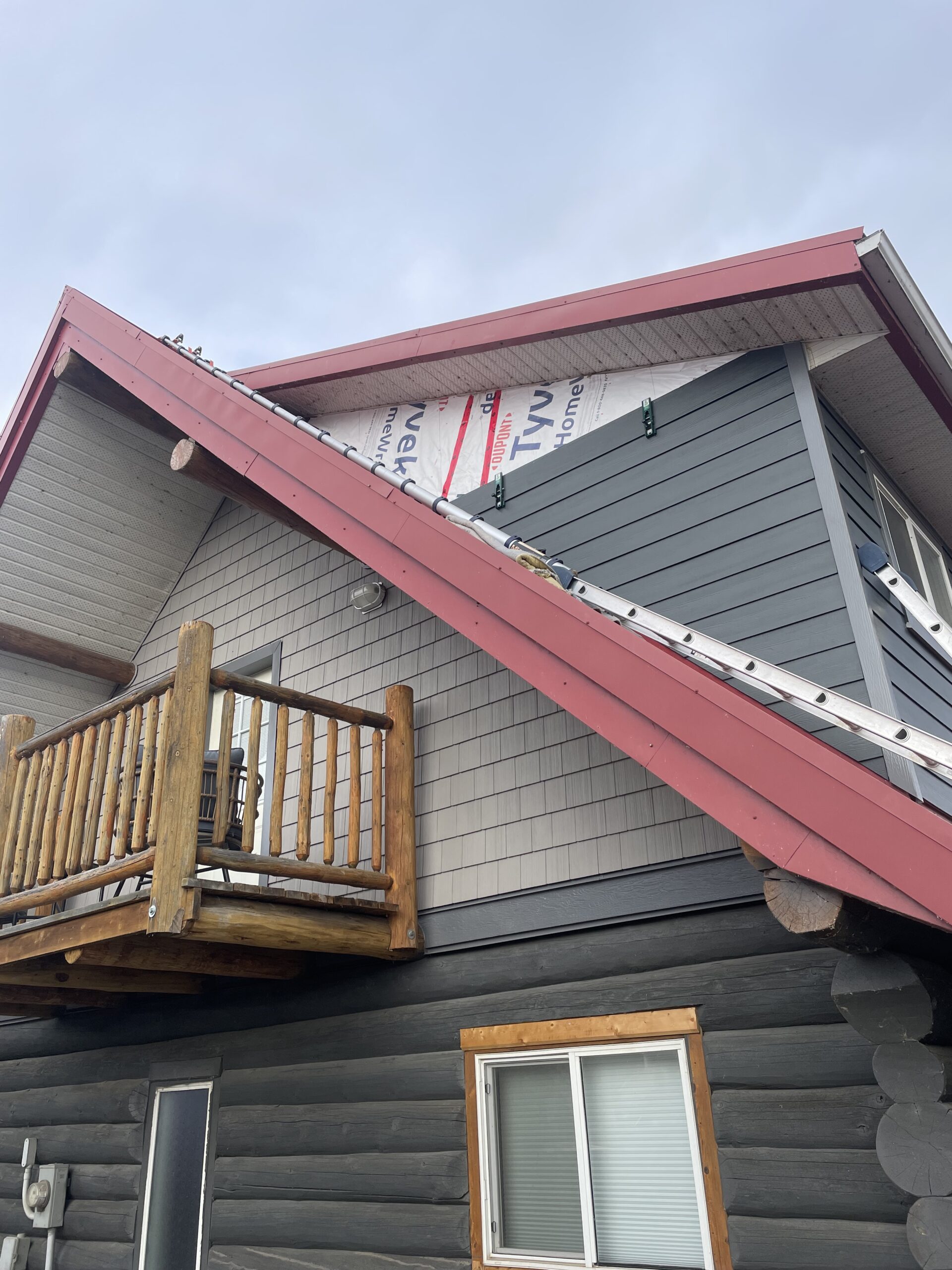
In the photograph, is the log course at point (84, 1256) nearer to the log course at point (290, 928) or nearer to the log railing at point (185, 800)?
the log railing at point (185, 800)

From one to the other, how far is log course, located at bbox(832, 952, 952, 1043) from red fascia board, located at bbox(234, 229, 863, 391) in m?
3.00

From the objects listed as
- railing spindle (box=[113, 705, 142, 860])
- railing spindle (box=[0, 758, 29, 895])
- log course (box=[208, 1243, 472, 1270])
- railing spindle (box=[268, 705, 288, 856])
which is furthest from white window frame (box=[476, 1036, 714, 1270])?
railing spindle (box=[0, 758, 29, 895])

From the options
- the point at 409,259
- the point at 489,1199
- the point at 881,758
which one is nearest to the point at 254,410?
the point at 881,758

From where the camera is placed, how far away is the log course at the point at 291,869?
4.34 metres

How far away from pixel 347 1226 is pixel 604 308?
4.87 meters

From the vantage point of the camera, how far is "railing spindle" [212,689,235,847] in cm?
450

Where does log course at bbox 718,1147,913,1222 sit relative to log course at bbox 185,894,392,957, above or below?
below

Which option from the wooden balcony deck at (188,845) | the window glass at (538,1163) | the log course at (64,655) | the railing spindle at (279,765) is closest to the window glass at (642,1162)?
the window glass at (538,1163)

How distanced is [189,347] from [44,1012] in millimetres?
4901

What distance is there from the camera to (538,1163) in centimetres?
436

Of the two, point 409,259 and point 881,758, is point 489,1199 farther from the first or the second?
point 409,259

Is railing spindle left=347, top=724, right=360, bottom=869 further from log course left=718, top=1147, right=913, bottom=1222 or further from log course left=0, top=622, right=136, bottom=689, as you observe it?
log course left=0, top=622, right=136, bottom=689

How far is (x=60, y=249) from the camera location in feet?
266

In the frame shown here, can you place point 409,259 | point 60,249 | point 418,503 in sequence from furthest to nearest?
point 409,259, point 60,249, point 418,503
